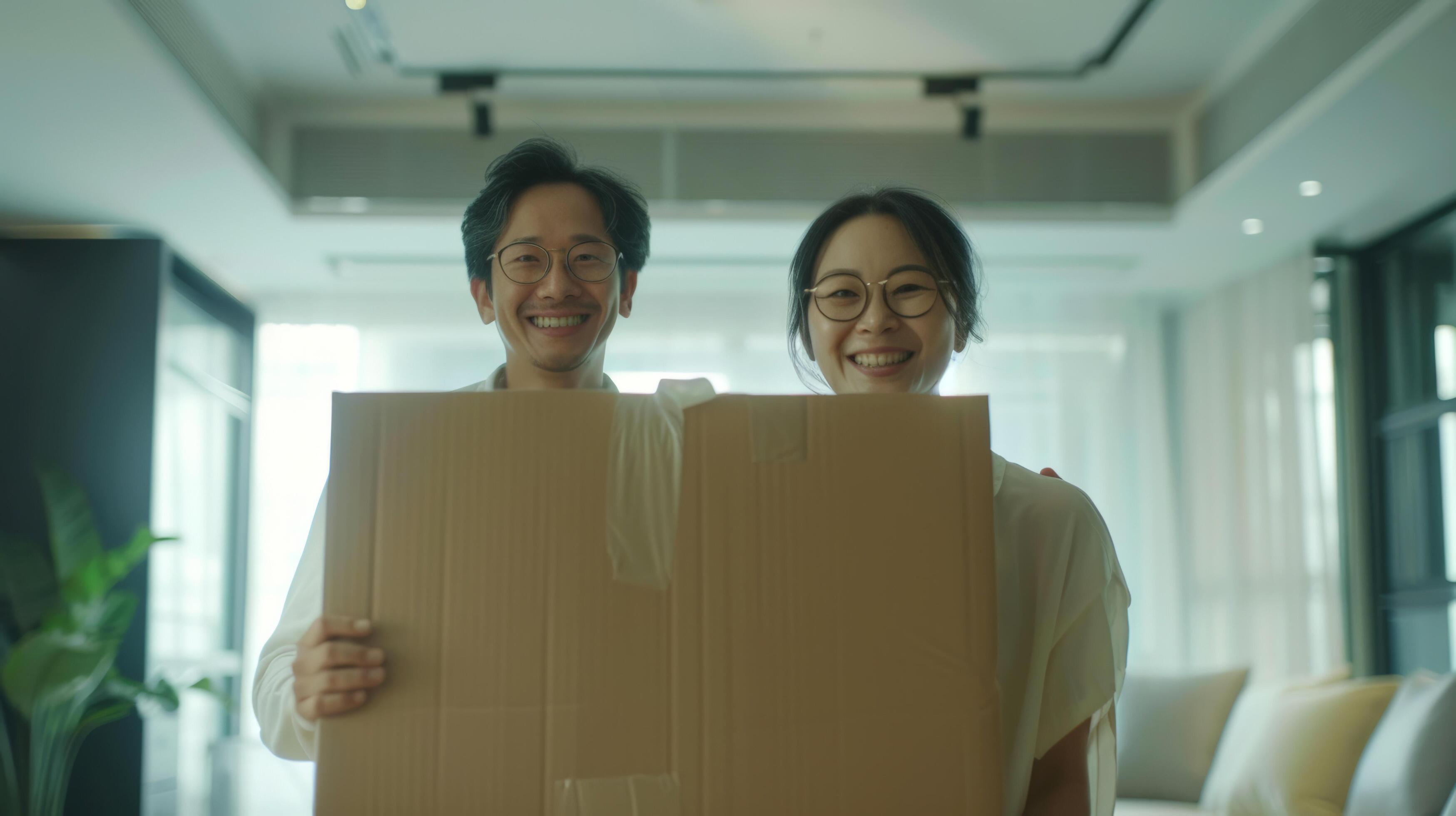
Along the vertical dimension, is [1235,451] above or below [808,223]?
below

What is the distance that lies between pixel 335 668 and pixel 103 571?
117 inches

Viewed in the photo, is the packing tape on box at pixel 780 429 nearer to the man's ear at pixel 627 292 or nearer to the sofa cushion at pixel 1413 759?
the man's ear at pixel 627 292

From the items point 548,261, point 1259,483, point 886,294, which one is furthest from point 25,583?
point 1259,483

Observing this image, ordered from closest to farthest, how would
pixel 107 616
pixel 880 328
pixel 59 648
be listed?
pixel 880 328 < pixel 59 648 < pixel 107 616

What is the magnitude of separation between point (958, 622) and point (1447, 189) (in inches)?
136

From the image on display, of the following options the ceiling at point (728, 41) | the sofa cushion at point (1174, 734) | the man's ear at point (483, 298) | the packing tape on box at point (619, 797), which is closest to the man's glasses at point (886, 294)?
the man's ear at point (483, 298)

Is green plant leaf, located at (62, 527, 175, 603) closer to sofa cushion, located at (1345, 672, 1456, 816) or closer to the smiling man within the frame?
the smiling man

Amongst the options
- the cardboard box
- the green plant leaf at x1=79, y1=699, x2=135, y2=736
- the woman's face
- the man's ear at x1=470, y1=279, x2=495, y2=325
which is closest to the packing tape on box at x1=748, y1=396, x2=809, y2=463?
the cardboard box

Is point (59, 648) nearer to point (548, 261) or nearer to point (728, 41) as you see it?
point (728, 41)

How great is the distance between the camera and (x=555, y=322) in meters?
1.27

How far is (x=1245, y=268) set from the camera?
4.49 m

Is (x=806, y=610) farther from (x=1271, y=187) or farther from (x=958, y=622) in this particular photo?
(x=1271, y=187)

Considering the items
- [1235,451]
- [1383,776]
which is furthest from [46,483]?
[1235,451]

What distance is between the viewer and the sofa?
2.53m
